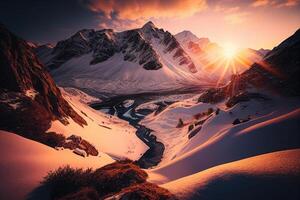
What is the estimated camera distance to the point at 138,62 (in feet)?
484

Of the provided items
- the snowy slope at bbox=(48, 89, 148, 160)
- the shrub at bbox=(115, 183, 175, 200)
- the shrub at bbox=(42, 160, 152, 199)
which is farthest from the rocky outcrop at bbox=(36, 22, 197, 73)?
the shrub at bbox=(115, 183, 175, 200)

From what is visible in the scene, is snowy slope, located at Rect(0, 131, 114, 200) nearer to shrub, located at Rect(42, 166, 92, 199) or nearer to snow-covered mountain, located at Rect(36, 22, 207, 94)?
shrub, located at Rect(42, 166, 92, 199)

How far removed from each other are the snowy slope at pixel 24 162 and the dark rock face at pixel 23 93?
130 cm

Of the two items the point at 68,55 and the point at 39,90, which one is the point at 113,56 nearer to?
the point at 68,55

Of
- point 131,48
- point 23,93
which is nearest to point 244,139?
point 23,93

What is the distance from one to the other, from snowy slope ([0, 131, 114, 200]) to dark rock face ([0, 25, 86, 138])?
130 centimetres

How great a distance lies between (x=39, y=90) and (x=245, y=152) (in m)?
13.5

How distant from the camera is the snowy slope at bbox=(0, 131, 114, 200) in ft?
22.3

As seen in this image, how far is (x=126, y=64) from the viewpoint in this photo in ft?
493

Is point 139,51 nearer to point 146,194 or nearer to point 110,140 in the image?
point 110,140

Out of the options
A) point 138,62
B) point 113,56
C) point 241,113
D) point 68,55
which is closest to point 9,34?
point 241,113

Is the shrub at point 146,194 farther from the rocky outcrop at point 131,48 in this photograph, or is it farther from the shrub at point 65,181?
the rocky outcrop at point 131,48

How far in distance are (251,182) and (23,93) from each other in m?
13.0

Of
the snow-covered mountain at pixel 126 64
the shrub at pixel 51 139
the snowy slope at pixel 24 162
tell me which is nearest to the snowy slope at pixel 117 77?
the snow-covered mountain at pixel 126 64
